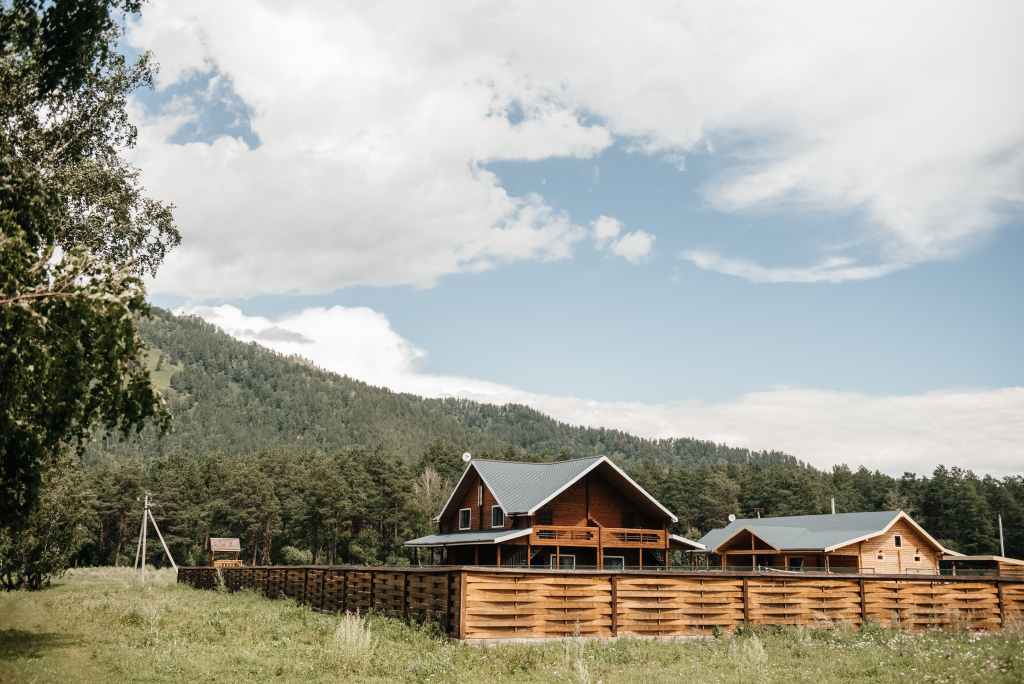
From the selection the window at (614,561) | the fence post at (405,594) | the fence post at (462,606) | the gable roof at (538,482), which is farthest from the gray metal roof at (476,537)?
the fence post at (462,606)

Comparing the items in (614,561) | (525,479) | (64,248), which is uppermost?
(64,248)

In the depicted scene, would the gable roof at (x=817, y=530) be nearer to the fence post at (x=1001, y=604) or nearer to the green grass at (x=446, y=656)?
the fence post at (x=1001, y=604)

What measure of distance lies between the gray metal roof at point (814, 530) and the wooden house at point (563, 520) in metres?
6.34

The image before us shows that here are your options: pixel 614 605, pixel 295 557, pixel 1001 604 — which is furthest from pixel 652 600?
pixel 295 557

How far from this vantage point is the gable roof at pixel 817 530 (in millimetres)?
44438

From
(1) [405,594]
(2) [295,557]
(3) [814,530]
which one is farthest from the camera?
(2) [295,557]

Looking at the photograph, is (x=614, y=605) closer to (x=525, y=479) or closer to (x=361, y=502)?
(x=525, y=479)

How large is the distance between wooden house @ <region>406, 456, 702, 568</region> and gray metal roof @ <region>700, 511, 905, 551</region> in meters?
6.34

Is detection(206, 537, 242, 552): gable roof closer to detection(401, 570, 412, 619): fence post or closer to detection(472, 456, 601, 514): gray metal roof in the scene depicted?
detection(472, 456, 601, 514): gray metal roof

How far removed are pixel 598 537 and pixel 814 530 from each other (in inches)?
Result: 655

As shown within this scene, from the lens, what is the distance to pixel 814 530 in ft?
159

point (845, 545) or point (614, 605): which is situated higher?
point (614, 605)

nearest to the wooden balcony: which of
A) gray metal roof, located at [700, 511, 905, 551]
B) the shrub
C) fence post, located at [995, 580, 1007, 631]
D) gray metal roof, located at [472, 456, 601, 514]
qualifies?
gray metal roof, located at [472, 456, 601, 514]

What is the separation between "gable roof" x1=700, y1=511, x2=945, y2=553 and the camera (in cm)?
4444
